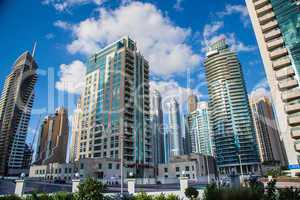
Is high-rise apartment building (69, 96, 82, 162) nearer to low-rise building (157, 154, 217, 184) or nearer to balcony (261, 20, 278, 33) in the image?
low-rise building (157, 154, 217, 184)

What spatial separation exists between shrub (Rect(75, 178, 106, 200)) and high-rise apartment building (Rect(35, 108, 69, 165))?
131m

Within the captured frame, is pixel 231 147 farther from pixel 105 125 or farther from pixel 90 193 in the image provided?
pixel 90 193

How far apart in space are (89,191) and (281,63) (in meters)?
47.7

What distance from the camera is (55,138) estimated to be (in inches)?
5512

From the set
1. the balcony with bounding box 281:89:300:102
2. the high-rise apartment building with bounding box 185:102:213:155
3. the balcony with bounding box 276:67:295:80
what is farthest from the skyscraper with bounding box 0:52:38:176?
the balcony with bounding box 281:89:300:102

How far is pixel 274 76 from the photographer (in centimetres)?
4547

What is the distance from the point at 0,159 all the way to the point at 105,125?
106m

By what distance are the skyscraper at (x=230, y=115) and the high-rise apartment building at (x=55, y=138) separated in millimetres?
98812

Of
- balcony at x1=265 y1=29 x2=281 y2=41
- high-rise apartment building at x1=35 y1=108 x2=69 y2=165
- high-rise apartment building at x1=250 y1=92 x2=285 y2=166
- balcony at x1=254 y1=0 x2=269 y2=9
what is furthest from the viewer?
high-rise apartment building at x1=250 y1=92 x2=285 y2=166

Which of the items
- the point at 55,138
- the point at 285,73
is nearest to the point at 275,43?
the point at 285,73

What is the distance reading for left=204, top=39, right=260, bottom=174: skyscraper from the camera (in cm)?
11431

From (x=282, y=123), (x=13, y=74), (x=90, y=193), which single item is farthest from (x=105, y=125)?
Answer: (x=13, y=74)

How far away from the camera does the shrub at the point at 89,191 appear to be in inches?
468

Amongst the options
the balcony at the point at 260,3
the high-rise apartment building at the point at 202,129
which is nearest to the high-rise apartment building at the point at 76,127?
the balcony at the point at 260,3
